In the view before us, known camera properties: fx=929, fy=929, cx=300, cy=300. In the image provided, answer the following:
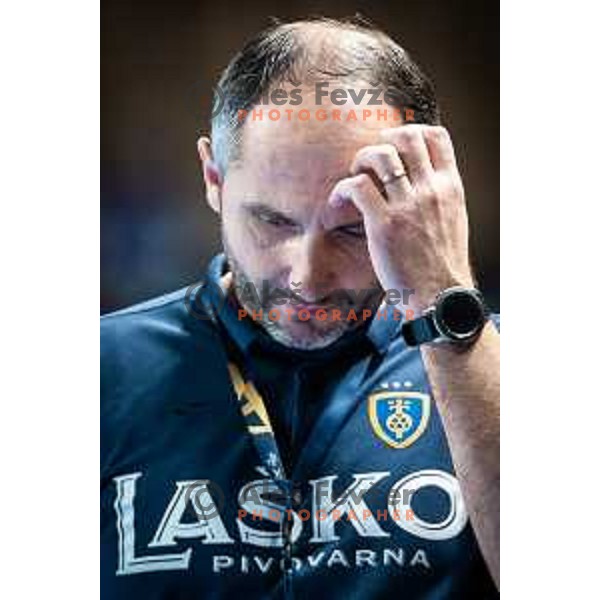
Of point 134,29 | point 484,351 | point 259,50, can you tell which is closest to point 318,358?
point 484,351

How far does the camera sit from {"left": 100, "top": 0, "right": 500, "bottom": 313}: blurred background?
1.75m

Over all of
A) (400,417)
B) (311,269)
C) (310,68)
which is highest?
(310,68)

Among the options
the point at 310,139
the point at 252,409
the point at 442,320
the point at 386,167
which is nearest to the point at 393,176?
the point at 386,167

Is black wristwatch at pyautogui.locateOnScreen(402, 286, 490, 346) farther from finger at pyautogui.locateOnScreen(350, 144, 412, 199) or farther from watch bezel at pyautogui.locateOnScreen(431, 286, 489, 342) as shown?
finger at pyautogui.locateOnScreen(350, 144, 412, 199)

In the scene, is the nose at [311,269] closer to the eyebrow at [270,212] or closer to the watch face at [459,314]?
the eyebrow at [270,212]

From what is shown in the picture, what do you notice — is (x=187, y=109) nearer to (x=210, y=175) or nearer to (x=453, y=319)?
(x=210, y=175)

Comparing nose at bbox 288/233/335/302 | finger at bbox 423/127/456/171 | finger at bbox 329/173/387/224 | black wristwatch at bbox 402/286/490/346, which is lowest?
black wristwatch at bbox 402/286/490/346

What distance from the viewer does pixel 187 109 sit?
5.81ft

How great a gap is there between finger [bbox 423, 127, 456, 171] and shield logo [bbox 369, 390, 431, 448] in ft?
1.41

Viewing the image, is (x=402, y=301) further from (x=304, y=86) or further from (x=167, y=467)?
(x=167, y=467)

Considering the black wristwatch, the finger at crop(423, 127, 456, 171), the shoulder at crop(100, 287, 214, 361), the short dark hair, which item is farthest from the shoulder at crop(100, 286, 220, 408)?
the finger at crop(423, 127, 456, 171)

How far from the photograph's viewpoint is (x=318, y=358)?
5.77 feet

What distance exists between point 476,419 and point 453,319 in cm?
19
